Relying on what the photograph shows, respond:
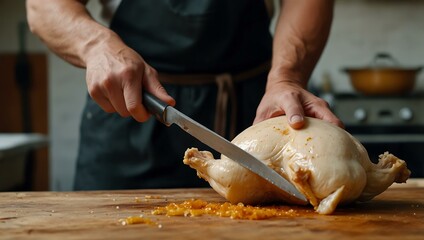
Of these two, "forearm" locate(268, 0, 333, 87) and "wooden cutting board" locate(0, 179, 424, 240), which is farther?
"forearm" locate(268, 0, 333, 87)

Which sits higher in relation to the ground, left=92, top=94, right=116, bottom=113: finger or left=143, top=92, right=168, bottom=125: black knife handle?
left=143, top=92, right=168, bottom=125: black knife handle

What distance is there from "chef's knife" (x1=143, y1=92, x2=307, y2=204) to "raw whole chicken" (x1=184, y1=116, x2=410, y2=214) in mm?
18

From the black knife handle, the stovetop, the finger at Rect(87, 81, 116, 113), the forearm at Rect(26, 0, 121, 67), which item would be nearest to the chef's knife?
the black knife handle

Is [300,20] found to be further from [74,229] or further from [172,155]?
[74,229]

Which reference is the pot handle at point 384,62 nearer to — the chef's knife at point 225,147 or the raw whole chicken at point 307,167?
the raw whole chicken at point 307,167

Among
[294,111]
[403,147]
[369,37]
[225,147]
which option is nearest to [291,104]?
[294,111]

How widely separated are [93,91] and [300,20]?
64 centimetres

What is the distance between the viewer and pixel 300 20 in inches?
67.1

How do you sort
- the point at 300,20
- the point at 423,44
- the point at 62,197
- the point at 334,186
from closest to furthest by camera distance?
1. the point at 334,186
2. the point at 62,197
3. the point at 300,20
4. the point at 423,44

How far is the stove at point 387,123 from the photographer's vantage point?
10.6 feet

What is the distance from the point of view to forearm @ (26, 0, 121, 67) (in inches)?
57.1

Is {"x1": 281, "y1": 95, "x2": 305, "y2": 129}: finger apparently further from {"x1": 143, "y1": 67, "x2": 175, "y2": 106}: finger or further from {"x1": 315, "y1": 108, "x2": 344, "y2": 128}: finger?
{"x1": 143, "y1": 67, "x2": 175, "y2": 106}: finger

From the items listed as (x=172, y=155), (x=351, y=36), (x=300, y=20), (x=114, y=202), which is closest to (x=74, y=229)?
(x=114, y=202)

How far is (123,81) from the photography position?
133 centimetres
